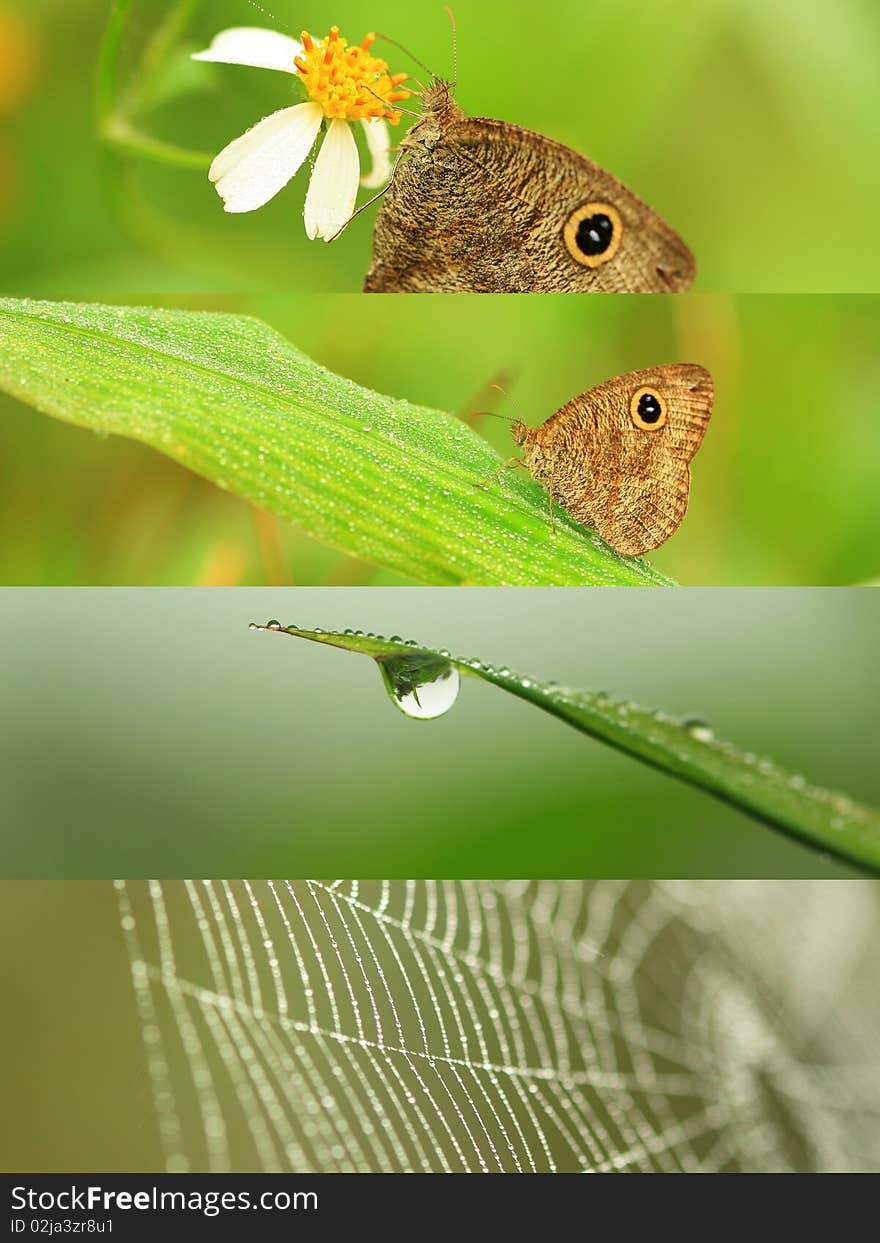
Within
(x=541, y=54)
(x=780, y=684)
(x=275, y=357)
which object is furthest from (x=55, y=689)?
(x=541, y=54)

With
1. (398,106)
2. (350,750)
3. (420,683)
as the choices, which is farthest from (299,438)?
(398,106)

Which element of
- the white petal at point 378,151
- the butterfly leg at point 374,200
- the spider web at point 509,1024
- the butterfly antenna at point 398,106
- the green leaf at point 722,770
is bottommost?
the green leaf at point 722,770

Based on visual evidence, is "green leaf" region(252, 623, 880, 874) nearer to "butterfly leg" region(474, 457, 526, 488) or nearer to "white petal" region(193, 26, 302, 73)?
"butterfly leg" region(474, 457, 526, 488)

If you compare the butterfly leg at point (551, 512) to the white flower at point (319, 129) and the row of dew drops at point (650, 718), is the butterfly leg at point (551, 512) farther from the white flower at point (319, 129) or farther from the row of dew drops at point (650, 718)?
the white flower at point (319, 129)

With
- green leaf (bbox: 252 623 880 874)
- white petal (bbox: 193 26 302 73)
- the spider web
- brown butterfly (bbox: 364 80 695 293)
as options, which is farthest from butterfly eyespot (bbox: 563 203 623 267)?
the spider web

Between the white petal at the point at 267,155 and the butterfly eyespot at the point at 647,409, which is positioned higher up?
the white petal at the point at 267,155

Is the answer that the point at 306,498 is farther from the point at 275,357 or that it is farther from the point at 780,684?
the point at 780,684

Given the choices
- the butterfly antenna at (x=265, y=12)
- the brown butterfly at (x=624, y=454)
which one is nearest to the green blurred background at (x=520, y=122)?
the butterfly antenna at (x=265, y=12)
